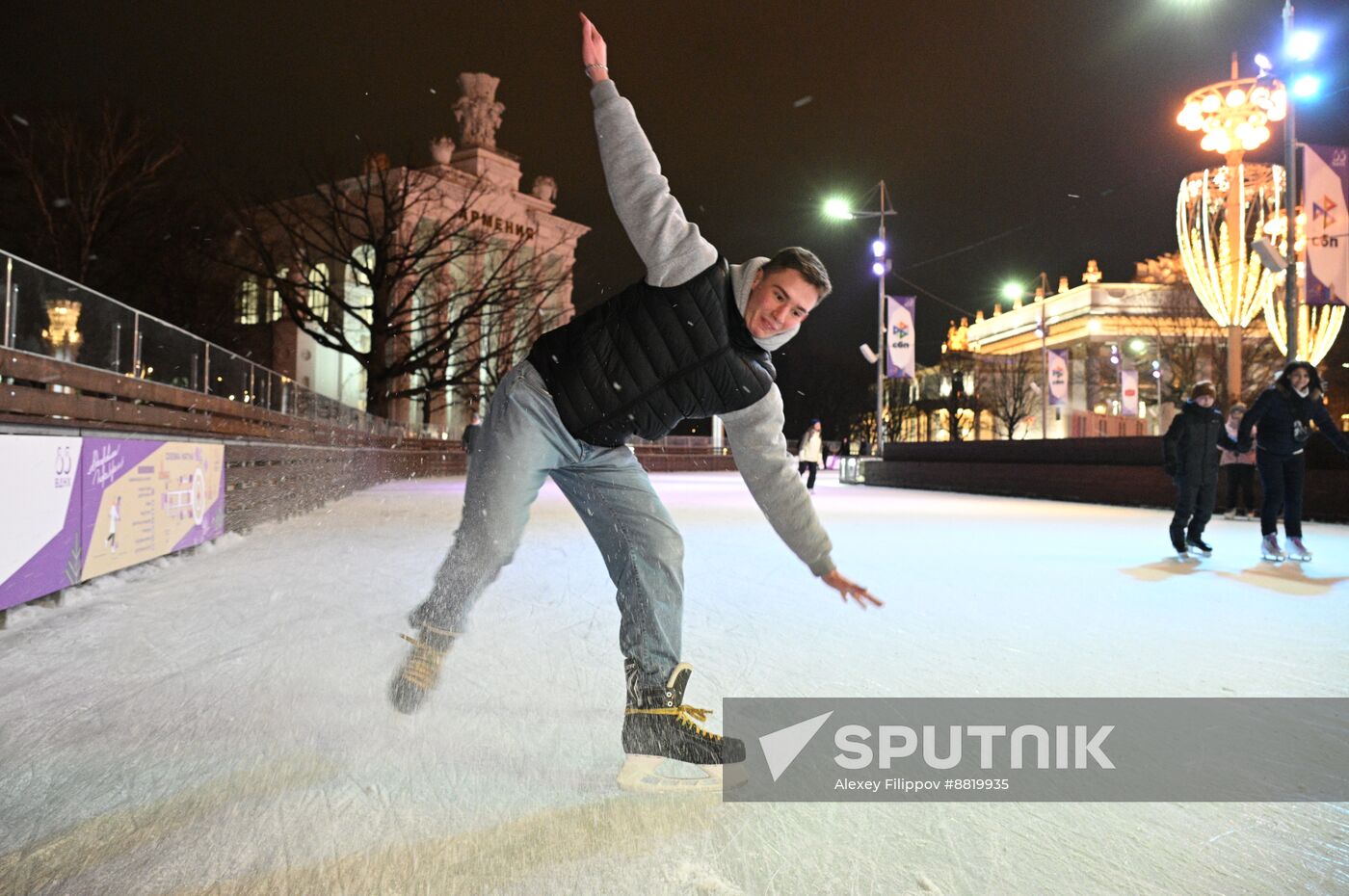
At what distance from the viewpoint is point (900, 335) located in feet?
85.0

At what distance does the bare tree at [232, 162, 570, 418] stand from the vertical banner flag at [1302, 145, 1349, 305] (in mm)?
22133

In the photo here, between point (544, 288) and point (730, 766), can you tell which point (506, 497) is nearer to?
point (730, 766)

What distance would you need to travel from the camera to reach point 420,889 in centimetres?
213

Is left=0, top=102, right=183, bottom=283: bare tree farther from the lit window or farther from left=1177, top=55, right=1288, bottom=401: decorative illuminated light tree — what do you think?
left=1177, top=55, right=1288, bottom=401: decorative illuminated light tree

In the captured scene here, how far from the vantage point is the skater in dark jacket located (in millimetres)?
8734

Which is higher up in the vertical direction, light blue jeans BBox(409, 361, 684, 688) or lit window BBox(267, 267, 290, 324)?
lit window BBox(267, 267, 290, 324)

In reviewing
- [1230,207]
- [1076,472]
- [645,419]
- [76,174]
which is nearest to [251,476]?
[645,419]

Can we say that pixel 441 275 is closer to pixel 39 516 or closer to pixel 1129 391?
pixel 1129 391

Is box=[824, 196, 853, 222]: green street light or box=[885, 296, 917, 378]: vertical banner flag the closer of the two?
box=[885, 296, 917, 378]: vertical banner flag

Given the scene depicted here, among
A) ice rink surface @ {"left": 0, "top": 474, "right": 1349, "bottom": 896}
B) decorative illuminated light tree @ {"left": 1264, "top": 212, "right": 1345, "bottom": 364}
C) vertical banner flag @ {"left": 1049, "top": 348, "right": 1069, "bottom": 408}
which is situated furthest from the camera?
vertical banner flag @ {"left": 1049, "top": 348, "right": 1069, "bottom": 408}

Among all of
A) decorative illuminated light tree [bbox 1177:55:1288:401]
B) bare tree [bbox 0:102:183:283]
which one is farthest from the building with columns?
decorative illuminated light tree [bbox 1177:55:1288:401]

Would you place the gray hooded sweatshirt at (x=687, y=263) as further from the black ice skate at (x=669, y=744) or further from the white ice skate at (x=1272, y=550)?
the white ice skate at (x=1272, y=550)

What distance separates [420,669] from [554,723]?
1.88 feet

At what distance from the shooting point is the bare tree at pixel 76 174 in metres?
27.0
